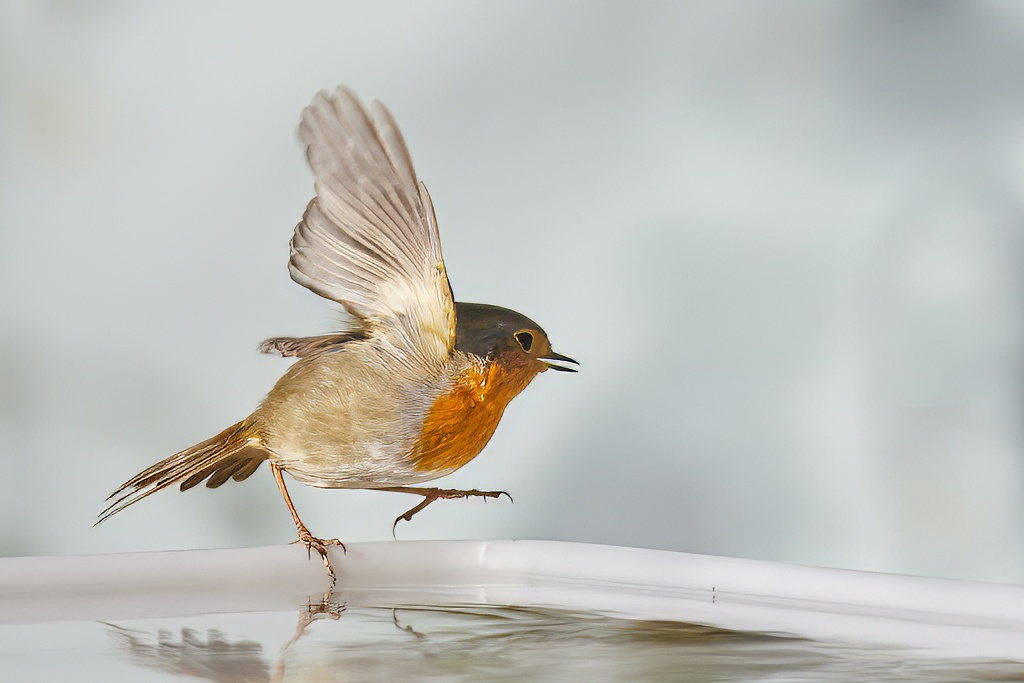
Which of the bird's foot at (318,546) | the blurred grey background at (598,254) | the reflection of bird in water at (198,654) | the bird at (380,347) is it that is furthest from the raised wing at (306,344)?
the blurred grey background at (598,254)

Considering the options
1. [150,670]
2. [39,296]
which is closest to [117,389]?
[39,296]

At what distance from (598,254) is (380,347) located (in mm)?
701

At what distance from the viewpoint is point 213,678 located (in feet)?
2.05

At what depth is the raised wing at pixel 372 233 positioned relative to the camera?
0.85 metres

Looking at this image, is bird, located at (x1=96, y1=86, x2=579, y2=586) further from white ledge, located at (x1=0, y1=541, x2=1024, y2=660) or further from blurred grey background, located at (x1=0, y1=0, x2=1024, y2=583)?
blurred grey background, located at (x1=0, y1=0, x2=1024, y2=583)

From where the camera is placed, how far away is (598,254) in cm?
158

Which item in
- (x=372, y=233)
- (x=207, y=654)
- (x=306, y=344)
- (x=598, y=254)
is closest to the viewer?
(x=207, y=654)

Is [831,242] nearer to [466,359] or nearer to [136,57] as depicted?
[466,359]

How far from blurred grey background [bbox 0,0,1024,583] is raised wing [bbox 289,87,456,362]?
68cm

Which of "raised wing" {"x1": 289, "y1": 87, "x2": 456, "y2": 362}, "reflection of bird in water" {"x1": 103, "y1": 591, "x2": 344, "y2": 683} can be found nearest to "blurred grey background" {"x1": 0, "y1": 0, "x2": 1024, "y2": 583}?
"raised wing" {"x1": 289, "y1": 87, "x2": 456, "y2": 362}

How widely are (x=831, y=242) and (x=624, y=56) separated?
A: 36cm

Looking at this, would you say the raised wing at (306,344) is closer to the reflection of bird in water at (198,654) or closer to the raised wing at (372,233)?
the raised wing at (372,233)

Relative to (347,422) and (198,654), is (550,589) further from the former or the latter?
(198,654)

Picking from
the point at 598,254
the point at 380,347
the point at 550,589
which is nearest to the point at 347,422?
the point at 380,347
